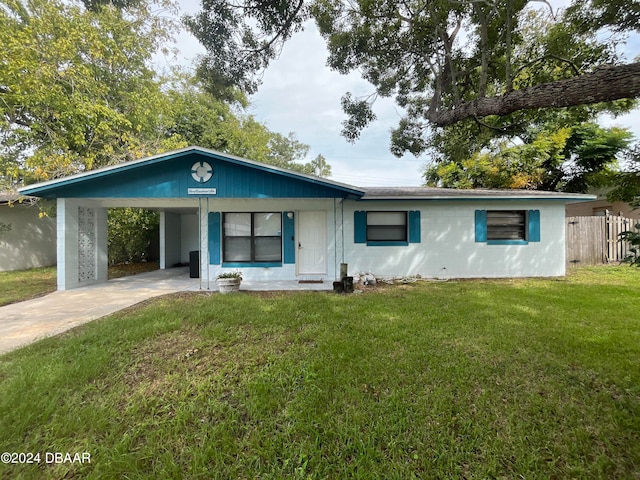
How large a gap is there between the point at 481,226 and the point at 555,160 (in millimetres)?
9382

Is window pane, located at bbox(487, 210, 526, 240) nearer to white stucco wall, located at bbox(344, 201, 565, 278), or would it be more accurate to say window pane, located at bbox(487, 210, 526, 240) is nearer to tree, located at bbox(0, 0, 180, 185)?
white stucco wall, located at bbox(344, 201, 565, 278)

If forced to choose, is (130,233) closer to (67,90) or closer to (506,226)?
(67,90)

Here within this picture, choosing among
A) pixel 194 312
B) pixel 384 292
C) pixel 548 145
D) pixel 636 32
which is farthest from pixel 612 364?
pixel 548 145

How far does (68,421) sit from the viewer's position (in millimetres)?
2275

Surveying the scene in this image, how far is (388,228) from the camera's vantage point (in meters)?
8.55

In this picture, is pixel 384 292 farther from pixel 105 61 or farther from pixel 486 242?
pixel 105 61

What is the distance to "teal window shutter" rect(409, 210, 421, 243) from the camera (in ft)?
27.6

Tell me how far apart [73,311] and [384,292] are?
21.3 feet

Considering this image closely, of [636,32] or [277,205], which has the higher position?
[636,32]

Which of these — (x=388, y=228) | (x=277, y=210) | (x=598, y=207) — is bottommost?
(x=388, y=228)

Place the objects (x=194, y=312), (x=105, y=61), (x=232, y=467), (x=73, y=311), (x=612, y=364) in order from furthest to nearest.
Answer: (x=105, y=61), (x=73, y=311), (x=194, y=312), (x=612, y=364), (x=232, y=467)

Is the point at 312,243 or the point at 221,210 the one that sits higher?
the point at 221,210

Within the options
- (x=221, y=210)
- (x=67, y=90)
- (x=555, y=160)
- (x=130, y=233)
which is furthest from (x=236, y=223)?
(x=555, y=160)

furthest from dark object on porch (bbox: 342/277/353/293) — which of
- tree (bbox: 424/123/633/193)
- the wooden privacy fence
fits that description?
the wooden privacy fence
